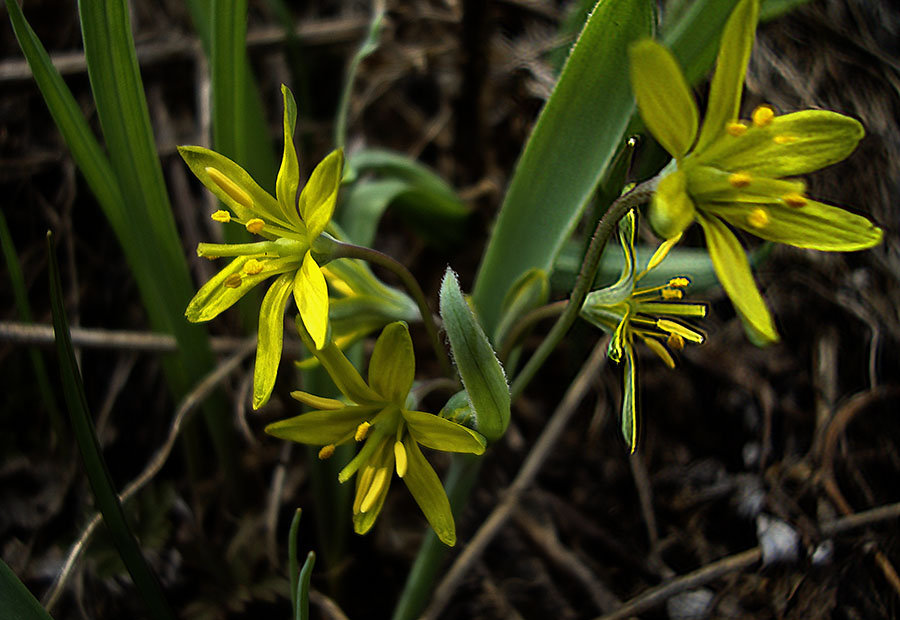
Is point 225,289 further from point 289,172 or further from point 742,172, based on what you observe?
point 742,172

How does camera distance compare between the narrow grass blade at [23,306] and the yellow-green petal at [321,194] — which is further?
the narrow grass blade at [23,306]

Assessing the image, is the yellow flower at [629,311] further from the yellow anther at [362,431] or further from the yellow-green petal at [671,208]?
the yellow anther at [362,431]

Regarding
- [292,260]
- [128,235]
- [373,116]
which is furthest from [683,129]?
[373,116]

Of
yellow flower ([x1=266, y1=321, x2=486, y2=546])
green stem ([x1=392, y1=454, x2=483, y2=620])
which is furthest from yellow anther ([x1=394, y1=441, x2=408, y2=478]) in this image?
green stem ([x1=392, y1=454, x2=483, y2=620])

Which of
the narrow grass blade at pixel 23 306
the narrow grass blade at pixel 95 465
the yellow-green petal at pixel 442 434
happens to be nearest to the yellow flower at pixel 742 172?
the yellow-green petal at pixel 442 434

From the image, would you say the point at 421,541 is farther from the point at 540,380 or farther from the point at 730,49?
the point at 730,49
